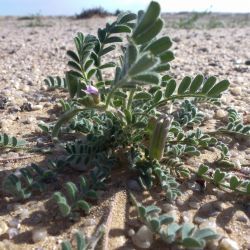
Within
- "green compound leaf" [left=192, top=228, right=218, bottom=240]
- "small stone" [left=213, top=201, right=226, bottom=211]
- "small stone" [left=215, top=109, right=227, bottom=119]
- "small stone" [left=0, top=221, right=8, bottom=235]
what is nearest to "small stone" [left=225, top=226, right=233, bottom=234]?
"small stone" [left=213, top=201, right=226, bottom=211]

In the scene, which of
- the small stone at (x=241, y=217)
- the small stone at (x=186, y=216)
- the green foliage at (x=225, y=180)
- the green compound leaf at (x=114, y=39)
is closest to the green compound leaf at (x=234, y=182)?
the green foliage at (x=225, y=180)

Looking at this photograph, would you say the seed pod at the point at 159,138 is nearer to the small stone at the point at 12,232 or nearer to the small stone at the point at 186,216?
the small stone at the point at 186,216

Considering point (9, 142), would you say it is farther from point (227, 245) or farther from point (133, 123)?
point (227, 245)

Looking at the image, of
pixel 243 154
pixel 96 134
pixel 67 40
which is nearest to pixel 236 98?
pixel 243 154

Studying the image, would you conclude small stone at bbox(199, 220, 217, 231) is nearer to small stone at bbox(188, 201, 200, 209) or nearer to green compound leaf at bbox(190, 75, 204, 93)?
small stone at bbox(188, 201, 200, 209)

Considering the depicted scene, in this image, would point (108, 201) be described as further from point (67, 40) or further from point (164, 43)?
point (67, 40)

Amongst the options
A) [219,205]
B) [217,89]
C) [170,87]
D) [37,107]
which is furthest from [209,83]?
[37,107]
